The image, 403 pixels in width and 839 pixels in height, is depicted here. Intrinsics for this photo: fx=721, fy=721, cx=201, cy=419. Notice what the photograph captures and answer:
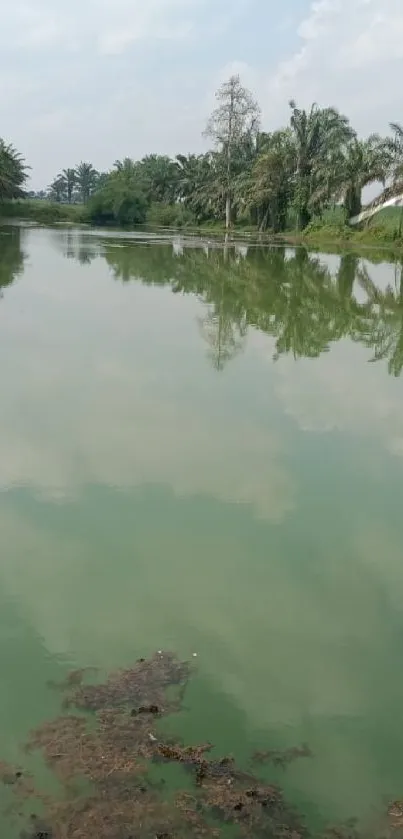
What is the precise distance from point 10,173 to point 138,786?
1931 inches

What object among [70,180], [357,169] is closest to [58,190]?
[70,180]

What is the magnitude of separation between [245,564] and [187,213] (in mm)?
52305

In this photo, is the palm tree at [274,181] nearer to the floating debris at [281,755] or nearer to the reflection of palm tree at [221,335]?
the reflection of palm tree at [221,335]

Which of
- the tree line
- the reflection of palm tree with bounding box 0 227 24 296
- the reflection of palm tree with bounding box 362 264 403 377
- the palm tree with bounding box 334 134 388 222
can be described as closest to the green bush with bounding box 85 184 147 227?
the tree line

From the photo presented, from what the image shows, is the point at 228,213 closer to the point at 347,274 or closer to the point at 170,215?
the point at 170,215

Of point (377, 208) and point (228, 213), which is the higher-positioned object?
point (228, 213)

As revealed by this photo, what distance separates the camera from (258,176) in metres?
38.8

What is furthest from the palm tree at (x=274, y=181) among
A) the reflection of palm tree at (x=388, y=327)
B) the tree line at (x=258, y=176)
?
the reflection of palm tree at (x=388, y=327)

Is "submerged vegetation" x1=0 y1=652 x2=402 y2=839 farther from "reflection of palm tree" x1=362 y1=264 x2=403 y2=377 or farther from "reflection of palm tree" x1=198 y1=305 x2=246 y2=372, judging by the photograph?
"reflection of palm tree" x1=362 y1=264 x2=403 y2=377

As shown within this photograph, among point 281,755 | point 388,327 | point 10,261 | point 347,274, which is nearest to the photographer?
point 281,755

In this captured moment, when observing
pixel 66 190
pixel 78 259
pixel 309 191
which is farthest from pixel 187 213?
pixel 66 190

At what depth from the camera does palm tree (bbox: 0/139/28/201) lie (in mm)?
41781

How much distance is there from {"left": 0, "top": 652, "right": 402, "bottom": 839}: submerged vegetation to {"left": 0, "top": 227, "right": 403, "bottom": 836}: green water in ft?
0.27

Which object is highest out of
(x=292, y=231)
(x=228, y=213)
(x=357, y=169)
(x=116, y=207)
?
(x=116, y=207)
